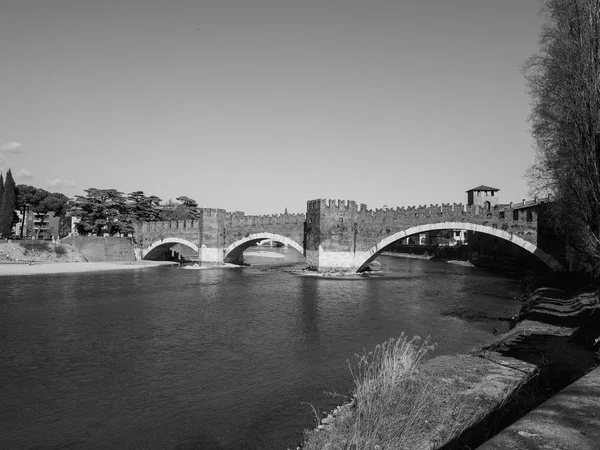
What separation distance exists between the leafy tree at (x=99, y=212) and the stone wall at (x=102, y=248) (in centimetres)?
826

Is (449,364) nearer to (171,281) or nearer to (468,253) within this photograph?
(171,281)

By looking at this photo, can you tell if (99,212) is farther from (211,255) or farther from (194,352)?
(194,352)

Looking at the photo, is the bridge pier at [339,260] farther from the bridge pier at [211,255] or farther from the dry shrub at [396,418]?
the dry shrub at [396,418]

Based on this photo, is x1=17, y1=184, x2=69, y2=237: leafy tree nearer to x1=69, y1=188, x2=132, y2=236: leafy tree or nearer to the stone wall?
x1=69, y1=188, x2=132, y2=236: leafy tree

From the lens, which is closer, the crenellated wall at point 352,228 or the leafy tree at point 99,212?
the crenellated wall at point 352,228

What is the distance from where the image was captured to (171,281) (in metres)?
36.0

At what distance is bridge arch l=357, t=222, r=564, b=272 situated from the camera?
32.5 metres

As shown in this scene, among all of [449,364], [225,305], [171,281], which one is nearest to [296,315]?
[225,305]

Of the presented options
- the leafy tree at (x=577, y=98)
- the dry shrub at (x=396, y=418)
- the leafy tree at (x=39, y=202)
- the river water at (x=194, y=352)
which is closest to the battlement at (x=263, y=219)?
the river water at (x=194, y=352)

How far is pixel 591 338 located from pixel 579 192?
5.64 meters

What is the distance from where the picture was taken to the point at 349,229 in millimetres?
40344

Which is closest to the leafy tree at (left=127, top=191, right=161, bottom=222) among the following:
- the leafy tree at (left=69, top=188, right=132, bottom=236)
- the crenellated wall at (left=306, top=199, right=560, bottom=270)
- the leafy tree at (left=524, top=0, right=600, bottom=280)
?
the leafy tree at (left=69, top=188, right=132, bottom=236)

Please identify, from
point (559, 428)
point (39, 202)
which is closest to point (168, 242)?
point (39, 202)

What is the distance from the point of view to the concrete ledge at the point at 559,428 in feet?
11.1
